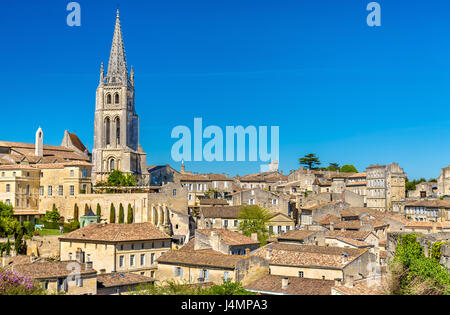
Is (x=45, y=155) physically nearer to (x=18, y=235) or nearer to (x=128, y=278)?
(x=18, y=235)

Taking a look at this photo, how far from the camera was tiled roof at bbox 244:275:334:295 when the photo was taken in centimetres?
3119

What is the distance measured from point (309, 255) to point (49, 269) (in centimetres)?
1747

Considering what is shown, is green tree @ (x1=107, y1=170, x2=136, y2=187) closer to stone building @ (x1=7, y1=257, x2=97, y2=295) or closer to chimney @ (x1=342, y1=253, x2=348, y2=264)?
stone building @ (x1=7, y1=257, x2=97, y2=295)

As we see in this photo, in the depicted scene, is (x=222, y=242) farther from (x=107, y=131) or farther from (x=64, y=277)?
(x=107, y=131)

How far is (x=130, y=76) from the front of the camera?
8488 cm

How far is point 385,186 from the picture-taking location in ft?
301

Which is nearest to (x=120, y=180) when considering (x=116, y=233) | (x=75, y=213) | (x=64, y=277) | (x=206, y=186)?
(x=75, y=213)

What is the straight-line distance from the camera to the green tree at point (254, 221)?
54.8 m

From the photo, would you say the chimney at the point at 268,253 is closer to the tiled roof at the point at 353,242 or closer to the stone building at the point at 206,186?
the tiled roof at the point at 353,242

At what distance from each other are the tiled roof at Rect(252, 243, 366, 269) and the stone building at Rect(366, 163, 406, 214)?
5542 cm

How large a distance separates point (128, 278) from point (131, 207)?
23394 millimetres

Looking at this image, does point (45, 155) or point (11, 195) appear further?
point (45, 155)

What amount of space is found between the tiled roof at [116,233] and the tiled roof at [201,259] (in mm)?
5566
